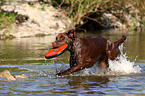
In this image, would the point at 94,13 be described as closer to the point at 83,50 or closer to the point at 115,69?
the point at 115,69

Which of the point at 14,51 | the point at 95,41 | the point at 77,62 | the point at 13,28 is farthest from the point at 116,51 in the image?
the point at 13,28

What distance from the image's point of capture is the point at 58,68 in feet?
31.1

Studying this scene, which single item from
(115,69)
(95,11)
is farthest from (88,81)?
(95,11)

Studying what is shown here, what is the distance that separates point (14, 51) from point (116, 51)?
5739 mm

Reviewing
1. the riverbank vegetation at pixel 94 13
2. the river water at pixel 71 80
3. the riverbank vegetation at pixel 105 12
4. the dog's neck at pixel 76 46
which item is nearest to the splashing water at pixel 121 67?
the river water at pixel 71 80

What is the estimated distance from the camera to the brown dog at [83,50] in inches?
315

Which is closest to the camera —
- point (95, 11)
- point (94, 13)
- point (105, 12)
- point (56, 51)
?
point (56, 51)

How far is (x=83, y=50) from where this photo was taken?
8250 mm

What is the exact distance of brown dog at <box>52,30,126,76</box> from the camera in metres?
7.99

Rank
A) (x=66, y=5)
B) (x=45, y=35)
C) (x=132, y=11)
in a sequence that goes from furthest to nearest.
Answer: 1. (x=132, y=11)
2. (x=66, y=5)
3. (x=45, y=35)

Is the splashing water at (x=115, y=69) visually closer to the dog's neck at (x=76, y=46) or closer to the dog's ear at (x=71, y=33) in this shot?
the dog's neck at (x=76, y=46)

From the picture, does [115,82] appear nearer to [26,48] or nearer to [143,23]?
[26,48]

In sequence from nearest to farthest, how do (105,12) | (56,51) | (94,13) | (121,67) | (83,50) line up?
(56,51)
(83,50)
(121,67)
(94,13)
(105,12)

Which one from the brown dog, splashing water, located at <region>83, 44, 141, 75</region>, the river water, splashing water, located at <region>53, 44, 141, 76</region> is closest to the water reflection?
the river water
